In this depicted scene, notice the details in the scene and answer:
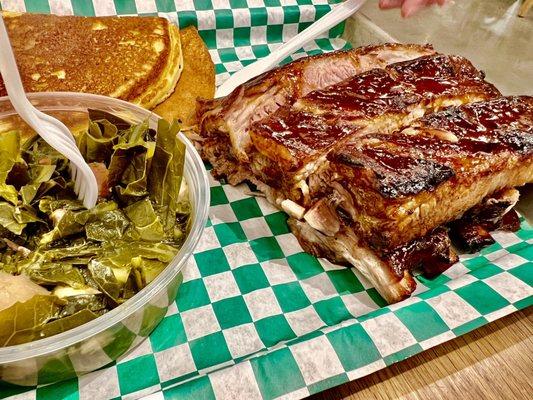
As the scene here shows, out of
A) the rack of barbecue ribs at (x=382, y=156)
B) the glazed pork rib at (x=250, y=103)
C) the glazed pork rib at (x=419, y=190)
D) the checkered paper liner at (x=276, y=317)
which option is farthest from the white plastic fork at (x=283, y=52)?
the glazed pork rib at (x=419, y=190)

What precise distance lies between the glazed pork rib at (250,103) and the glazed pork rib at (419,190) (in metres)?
0.50

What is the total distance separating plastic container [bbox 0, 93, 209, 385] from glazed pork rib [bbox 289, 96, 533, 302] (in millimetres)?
609

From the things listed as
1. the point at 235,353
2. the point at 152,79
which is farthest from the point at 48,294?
the point at 152,79

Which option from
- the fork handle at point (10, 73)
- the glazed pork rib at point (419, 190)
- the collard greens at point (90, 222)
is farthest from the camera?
the glazed pork rib at point (419, 190)

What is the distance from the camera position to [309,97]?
92.1 inches

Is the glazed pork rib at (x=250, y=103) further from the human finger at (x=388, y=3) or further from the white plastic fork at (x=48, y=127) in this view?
the white plastic fork at (x=48, y=127)

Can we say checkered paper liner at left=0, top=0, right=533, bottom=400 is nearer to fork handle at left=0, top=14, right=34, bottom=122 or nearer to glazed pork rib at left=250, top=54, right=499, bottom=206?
glazed pork rib at left=250, top=54, right=499, bottom=206

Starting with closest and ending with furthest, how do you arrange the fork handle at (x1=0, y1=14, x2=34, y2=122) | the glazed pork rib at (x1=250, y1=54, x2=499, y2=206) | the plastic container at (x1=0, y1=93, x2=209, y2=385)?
the fork handle at (x1=0, y1=14, x2=34, y2=122)
the plastic container at (x1=0, y1=93, x2=209, y2=385)
the glazed pork rib at (x1=250, y1=54, x2=499, y2=206)

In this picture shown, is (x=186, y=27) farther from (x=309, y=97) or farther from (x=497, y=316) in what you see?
(x=497, y=316)

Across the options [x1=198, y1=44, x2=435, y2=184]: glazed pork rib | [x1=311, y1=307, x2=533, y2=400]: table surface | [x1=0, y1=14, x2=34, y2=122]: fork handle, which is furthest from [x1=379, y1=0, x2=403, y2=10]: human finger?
[x1=0, y1=14, x2=34, y2=122]: fork handle

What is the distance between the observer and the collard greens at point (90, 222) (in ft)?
5.00

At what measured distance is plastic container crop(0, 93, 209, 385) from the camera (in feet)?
4.62

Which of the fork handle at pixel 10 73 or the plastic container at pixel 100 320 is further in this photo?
the plastic container at pixel 100 320

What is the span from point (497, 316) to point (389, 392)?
1.80 feet
